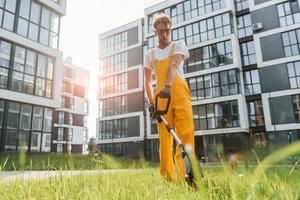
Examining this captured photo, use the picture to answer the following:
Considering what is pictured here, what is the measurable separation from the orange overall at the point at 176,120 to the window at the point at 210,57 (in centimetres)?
2207

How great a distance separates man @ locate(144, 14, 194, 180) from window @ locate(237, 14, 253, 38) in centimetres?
2460

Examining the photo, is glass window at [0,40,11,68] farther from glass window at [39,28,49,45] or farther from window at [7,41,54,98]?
glass window at [39,28,49,45]

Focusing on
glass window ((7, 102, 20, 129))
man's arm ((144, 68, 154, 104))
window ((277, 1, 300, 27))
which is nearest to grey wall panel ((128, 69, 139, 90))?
glass window ((7, 102, 20, 129))

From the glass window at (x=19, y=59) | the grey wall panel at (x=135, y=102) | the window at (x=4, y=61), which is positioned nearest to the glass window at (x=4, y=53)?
the window at (x=4, y=61)

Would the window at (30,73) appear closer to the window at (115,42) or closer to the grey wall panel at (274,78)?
the window at (115,42)

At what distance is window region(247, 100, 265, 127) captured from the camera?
22922 millimetres

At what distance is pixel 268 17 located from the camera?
23969 millimetres

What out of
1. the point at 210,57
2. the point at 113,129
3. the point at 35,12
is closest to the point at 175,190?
the point at 35,12

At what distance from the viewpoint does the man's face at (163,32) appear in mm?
3234

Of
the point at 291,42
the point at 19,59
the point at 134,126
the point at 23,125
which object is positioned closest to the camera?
the point at 23,125

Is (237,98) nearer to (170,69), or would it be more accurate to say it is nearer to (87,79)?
(170,69)

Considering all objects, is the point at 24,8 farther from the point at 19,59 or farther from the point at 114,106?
the point at 114,106

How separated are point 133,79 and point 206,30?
11.4 meters

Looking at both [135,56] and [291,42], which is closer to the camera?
[291,42]
